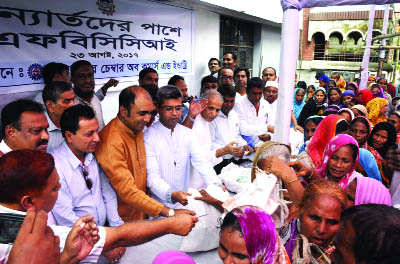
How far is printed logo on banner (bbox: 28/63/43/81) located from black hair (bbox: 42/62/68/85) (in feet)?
0.32

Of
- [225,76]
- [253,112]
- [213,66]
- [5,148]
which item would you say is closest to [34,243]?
[5,148]

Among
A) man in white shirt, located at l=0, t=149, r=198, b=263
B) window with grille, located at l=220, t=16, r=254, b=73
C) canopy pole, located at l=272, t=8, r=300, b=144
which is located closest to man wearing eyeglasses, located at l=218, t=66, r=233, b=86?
canopy pole, located at l=272, t=8, r=300, b=144

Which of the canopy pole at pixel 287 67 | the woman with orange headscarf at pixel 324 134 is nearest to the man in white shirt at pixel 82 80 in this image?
the canopy pole at pixel 287 67

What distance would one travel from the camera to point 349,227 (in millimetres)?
1013

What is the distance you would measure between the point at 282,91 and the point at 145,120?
132 cm

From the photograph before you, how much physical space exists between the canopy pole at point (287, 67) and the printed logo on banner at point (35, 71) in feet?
9.67

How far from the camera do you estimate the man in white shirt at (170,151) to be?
7.72ft

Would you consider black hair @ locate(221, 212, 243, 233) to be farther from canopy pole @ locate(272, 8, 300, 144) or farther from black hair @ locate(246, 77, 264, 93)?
black hair @ locate(246, 77, 264, 93)

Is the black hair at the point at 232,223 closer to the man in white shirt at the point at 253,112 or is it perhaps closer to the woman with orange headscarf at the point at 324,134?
the woman with orange headscarf at the point at 324,134

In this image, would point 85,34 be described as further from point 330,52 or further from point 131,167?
point 330,52

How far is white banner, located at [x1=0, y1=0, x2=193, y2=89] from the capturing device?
325 centimetres

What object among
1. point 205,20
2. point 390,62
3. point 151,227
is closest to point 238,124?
point 151,227

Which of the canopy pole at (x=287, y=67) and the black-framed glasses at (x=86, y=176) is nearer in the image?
the black-framed glasses at (x=86, y=176)

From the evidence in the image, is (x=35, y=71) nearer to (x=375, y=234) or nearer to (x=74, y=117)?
(x=74, y=117)
